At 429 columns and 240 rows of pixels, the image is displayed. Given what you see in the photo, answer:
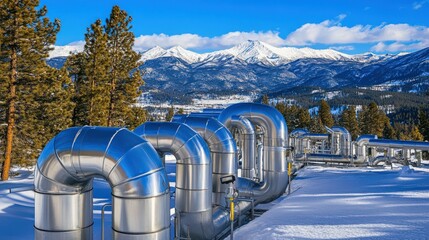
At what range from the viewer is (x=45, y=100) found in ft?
71.2

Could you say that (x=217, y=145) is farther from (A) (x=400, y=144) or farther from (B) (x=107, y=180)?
(A) (x=400, y=144)

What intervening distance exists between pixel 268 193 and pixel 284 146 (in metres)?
2.07

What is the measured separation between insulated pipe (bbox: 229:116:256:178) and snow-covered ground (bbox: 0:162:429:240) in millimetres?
1774

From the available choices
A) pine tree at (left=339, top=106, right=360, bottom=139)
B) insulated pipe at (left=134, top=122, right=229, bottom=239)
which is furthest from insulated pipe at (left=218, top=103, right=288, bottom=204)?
pine tree at (left=339, top=106, right=360, bottom=139)

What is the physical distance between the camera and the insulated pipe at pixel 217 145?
11.8m

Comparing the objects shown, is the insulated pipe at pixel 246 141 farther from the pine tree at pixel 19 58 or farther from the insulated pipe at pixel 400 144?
the insulated pipe at pixel 400 144

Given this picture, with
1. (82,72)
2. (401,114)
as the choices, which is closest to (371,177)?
(82,72)

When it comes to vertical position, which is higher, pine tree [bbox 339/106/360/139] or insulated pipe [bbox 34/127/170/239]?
pine tree [bbox 339/106/360/139]

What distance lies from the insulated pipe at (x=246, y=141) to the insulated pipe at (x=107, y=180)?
913cm

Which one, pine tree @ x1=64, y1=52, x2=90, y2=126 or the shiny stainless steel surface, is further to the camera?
the shiny stainless steel surface

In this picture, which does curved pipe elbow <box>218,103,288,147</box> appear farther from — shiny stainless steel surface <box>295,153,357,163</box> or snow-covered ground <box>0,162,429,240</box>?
shiny stainless steel surface <box>295,153,357,163</box>

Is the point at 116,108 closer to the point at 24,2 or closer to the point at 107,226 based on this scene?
the point at 24,2

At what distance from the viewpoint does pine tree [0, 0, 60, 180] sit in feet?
62.6

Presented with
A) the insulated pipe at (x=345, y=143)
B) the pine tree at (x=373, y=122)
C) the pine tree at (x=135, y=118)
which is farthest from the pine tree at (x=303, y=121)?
the pine tree at (x=135, y=118)
